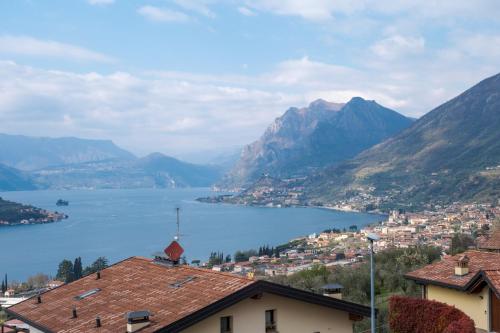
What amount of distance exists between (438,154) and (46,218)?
129m

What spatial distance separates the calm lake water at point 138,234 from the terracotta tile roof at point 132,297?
58343mm

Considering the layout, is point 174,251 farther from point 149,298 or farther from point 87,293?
point 149,298

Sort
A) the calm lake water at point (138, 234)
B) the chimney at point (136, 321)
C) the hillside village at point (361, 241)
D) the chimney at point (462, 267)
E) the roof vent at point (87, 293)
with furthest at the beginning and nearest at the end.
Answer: the calm lake water at point (138, 234), the hillside village at point (361, 241), the chimney at point (462, 267), the roof vent at point (87, 293), the chimney at point (136, 321)

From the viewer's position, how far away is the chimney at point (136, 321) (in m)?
8.23

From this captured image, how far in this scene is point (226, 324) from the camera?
918cm

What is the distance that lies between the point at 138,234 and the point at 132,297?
105875 millimetres

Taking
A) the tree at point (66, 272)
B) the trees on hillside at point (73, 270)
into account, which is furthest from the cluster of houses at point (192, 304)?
the tree at point (66, 272)

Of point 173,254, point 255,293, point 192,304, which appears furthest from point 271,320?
point 173,254

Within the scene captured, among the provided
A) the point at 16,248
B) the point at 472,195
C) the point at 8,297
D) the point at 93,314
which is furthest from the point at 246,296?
the point at 472,195

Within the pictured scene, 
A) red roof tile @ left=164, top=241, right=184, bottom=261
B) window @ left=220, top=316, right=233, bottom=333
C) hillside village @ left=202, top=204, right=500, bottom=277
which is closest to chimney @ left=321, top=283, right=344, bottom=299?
window @ left=220, top=316, right=233, bottom=333

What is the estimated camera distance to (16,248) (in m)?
105

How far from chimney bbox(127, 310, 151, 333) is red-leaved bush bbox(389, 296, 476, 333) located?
6737 millimetres

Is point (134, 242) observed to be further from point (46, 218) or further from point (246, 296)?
point (246, 296)

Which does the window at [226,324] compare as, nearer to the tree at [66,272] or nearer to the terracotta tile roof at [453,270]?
the terracotta tile roof at [453,270]
